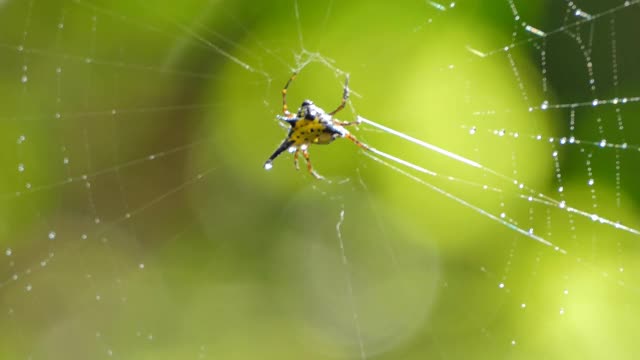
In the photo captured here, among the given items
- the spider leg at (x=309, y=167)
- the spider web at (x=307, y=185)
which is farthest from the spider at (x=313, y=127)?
the spider web at (x=307, y=185)

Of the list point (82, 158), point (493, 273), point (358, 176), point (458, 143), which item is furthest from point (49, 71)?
point (493, 273)

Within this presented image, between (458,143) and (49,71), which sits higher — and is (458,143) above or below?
below

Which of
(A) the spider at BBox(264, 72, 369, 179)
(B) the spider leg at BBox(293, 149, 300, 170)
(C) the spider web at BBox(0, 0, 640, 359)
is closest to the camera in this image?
(A) the spider at BBox(264, 72, 369, 179)

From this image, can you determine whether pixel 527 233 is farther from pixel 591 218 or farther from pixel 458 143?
pixel 458 143

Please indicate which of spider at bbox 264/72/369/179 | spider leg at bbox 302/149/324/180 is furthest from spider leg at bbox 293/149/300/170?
spider at bbox 264/72/369/179

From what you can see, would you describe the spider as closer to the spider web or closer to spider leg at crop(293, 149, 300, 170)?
spider leg at crop(293, 149, 300, 170)

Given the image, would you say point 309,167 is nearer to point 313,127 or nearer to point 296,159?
point 296,159

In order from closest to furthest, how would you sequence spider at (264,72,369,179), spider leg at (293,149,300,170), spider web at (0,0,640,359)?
spider at (264,72,369,179), spider web at (0,0,640,359), spider leg at (293,149,300,170)

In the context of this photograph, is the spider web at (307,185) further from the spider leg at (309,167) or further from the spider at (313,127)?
the spider at (313,127)

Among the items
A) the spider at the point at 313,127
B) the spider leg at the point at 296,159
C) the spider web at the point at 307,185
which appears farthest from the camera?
the spider leg at the point at 296,159
